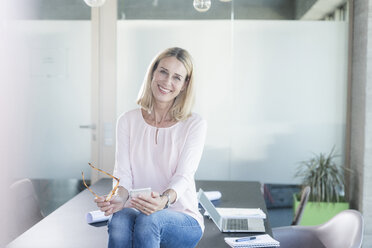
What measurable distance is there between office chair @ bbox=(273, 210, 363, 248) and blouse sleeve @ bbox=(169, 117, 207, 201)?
2.83 ft

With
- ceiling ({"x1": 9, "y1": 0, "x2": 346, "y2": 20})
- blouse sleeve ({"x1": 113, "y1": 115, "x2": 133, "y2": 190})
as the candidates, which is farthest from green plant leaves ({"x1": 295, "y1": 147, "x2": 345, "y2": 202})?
blouse sleeve ({"x1": 113, "y1": 115, "x2": 133, "y2": 190})

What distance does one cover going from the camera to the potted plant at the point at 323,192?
164 inches

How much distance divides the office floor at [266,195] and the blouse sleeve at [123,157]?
2647 millimetres

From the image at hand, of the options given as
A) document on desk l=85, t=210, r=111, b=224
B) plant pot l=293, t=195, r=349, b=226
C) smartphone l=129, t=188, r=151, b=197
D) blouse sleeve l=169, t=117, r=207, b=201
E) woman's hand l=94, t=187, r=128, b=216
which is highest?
blouse sleeve l=169, t=117, r=207, b=201

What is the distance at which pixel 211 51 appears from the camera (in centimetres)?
454

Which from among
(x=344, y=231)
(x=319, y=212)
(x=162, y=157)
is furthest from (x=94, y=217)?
(x=319, y=212)

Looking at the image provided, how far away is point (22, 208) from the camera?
9.47 feet

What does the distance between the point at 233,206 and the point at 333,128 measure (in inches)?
90.6

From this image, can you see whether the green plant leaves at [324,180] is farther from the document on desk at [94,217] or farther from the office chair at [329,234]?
the document on desk at [94,217]

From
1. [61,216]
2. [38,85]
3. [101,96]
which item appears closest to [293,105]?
[101,96]

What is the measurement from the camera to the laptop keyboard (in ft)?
6.70

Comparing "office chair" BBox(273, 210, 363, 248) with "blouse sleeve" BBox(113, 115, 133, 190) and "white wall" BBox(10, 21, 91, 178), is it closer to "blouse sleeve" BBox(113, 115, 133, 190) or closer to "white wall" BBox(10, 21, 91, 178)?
"blouse sleeve" BBox(113, 115, 133, 190)

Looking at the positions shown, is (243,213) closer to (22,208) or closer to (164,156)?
(164,156)

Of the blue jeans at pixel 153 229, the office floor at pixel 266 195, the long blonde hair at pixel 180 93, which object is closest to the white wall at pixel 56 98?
the office floor at pixel 266 195
